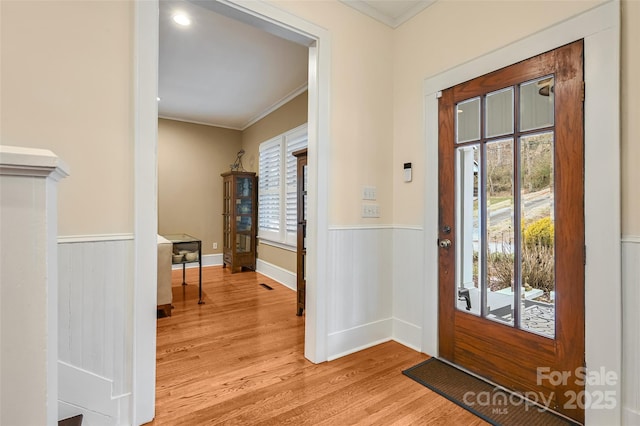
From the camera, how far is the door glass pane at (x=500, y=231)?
1957 millimetres

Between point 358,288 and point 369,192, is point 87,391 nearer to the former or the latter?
point 358,288

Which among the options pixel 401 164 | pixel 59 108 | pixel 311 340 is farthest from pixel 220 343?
pixel 401 164

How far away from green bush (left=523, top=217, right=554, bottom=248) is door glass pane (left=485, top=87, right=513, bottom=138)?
2.01 ft

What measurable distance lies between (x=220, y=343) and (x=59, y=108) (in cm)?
203

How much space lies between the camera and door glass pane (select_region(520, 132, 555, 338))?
177 cm

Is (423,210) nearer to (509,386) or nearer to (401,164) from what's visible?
(401,164)

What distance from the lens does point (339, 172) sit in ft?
7.85

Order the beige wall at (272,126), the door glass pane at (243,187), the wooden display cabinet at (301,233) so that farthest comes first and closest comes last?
1. the door glass pane at (243,187)
2. the beige wall at (272,126)
3. the wooden display cabinet at (301,233)
